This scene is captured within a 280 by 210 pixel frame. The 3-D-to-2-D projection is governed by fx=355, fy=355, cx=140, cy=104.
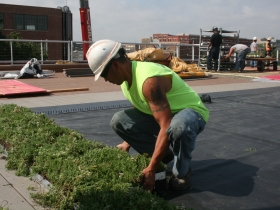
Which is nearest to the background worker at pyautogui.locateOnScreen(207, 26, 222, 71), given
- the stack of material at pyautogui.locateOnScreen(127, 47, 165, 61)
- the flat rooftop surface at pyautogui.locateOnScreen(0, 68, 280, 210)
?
the stack of material at pyautogui.locateOnScreen(127, 47, 165, 61)

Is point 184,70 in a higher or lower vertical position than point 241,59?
lower

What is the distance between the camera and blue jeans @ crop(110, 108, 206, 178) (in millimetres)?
2568

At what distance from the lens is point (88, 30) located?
55.6ft

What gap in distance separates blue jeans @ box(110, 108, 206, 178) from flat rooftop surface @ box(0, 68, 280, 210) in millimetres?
294

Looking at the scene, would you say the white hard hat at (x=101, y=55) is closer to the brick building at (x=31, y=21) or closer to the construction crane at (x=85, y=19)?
the construction crane at (x=85, y=19)

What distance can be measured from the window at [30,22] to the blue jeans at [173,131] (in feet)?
140

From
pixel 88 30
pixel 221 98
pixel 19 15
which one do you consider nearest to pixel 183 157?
pixel 221 98

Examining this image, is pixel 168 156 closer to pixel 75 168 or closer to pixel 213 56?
pixel 75 168

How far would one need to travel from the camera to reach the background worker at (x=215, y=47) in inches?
542

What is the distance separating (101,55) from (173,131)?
29.3 inches

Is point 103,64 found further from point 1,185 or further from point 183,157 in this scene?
point 1,185

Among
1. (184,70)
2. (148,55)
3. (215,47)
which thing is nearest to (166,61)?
(184,70)

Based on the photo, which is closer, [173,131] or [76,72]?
[173,131]

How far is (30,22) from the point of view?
142 feet
